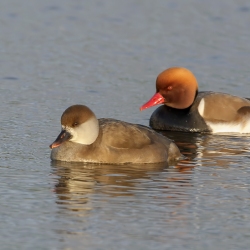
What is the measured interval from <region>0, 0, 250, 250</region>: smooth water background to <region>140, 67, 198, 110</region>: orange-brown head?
1.57 ft

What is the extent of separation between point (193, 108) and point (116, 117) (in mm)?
1158

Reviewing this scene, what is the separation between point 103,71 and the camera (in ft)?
50.1

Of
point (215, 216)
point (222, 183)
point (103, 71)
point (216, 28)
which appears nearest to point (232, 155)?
point (222, 183)

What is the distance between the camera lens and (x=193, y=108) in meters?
13.0

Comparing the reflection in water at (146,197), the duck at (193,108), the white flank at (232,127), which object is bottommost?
the reflection in water at (146,197)

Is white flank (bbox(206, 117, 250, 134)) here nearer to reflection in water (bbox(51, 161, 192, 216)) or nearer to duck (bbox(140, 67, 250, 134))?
duck (bbox(140, 67, 250, 134))

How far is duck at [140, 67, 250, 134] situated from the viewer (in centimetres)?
1280

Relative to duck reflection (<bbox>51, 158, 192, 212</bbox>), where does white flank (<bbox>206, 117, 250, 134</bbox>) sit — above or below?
above

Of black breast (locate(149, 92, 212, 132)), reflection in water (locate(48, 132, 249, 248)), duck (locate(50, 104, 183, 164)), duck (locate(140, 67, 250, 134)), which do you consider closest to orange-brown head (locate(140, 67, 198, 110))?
duck (locate(140, 67, 250, 134))

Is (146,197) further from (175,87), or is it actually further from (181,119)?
(175,87)

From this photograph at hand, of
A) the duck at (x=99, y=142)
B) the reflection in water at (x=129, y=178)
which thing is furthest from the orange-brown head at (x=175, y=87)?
the duck at (x=99, y=142)

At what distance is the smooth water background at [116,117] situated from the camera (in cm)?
759

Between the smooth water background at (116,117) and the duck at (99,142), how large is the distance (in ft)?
0.46

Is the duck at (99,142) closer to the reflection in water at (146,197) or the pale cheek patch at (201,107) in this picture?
the reflection in water at (146,197)
